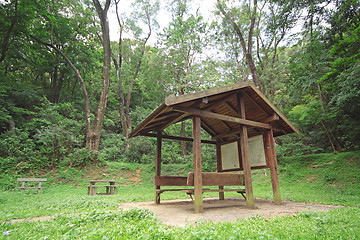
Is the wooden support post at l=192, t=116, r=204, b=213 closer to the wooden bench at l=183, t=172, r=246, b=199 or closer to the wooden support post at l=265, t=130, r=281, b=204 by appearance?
the wooden bench at l=183, t=172, r=246, b=199

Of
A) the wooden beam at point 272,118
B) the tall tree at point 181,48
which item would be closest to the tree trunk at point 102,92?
the tall tree at point 181,48

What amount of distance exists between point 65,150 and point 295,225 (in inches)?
578

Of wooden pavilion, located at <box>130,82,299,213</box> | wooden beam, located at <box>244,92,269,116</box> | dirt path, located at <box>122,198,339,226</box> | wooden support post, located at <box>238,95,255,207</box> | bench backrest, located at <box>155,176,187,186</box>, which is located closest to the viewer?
dirt path, located at <box>122,198,339,226</box>

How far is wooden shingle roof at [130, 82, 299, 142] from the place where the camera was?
5304 mm

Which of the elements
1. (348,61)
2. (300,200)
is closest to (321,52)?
(348,61)

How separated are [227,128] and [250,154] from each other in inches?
51.8

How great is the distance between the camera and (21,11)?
15.2 meters

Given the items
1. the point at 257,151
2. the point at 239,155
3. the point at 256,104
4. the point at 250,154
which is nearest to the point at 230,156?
the point at 239,155

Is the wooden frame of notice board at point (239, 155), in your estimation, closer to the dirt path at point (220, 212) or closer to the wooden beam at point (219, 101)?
the dirt path at point (220, 212)

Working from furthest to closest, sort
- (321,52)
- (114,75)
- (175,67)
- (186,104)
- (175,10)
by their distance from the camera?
1. (114,75)
2. (175,10)
3. (175,67)
4. (321,52)
5. (186,104)

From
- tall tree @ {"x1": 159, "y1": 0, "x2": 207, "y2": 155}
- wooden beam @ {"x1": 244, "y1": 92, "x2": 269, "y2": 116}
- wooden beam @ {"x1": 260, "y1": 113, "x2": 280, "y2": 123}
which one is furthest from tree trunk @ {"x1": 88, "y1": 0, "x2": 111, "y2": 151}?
wooden beam @ {"x1": 260, "y1": 113, "x2": 280, "y2": 123}

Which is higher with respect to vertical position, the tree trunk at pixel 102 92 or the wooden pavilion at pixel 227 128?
the tree trunk at pixel 102 92

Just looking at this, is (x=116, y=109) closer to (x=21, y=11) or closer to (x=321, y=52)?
(x=21, y=11)

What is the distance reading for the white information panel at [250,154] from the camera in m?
7.15
